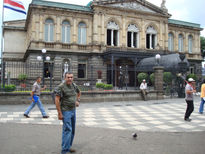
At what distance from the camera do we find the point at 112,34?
29.7 metres

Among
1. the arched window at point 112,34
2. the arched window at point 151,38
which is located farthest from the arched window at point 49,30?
the arched window at point 151,38

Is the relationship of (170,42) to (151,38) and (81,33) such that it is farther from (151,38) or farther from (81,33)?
(81,33)

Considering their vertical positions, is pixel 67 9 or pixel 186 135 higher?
pixel 67 9

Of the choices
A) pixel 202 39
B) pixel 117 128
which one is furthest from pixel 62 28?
pixel 202 39

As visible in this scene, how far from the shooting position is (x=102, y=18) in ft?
94.3

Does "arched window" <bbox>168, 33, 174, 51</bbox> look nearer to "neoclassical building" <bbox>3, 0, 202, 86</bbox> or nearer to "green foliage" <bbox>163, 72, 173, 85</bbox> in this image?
"neoclassical building" <bbox>3, 0, 202, 86</bbox>

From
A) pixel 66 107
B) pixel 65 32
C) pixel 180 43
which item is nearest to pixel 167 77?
pixel 65 32

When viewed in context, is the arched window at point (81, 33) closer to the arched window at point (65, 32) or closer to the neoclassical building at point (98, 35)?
the neoclassical building at point (98, 35)

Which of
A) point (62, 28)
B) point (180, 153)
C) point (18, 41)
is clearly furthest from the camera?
point (18, 41)

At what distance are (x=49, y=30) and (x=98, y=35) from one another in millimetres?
6445

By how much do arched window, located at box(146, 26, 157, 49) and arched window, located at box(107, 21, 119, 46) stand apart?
5.11 m

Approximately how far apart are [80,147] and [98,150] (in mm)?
507

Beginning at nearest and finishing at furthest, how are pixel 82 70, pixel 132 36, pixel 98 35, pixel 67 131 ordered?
pixel 67 131 → pixel 82 70 → pixel 98 35 → pixel 132 36

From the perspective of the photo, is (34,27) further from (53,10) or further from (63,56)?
(63,56)
